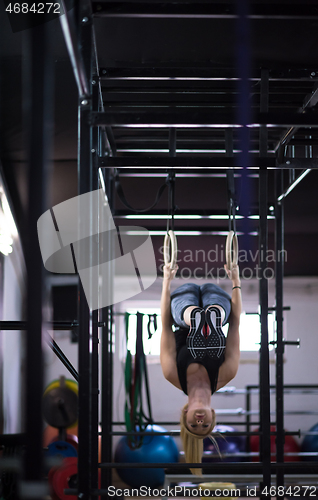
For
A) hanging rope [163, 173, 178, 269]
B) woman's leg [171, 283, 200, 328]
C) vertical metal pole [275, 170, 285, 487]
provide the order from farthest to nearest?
vertical metal pole [275, 170, 285, 487] → woman's leg [171, 283, 200, 328] → hanging rope [163, 173, 178, 269]

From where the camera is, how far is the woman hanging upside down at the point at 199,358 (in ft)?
8.46

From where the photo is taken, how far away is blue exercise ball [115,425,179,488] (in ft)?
17.5

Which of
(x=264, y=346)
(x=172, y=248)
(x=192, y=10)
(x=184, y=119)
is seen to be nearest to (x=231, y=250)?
(x=172, y=248)

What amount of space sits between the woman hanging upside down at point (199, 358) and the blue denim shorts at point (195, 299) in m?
0.08

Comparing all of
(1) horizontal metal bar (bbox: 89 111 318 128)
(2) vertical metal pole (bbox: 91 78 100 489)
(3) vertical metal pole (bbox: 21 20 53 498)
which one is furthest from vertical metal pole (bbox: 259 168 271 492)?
(3) vertical metal pole (bbox: 21 20 53 498)

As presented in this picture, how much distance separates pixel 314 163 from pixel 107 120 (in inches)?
41.6

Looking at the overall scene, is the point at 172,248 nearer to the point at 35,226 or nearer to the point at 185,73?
the point at 185,73

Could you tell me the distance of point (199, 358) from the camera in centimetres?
264

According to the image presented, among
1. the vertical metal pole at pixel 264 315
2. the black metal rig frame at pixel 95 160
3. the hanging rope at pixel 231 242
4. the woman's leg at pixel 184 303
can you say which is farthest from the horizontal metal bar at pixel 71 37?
the woman's leg at pixel 184 303

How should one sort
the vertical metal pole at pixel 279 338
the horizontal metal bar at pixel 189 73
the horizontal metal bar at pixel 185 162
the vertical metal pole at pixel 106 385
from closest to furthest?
the horizontal metal bar at pixel 185 162
the horizontal metal bar at pixel 189 73
the vertical metal pole at pixel 106 385
the vertical metal pole at pixel 279 338

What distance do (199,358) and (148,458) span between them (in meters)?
3.34

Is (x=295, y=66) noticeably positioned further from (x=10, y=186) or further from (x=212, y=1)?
(x=10, y=186)

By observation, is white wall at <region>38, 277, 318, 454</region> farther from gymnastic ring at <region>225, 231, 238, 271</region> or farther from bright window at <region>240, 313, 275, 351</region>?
gymnastic ring at <region>225, 231, 238, 271</region>

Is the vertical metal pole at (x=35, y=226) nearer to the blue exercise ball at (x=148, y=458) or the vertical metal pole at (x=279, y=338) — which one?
the vertical metal pole at (x=279, y=338)
